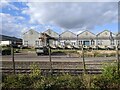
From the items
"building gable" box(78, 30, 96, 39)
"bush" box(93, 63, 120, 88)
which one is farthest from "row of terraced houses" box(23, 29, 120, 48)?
"bush" box(93, 63, 120, 88)

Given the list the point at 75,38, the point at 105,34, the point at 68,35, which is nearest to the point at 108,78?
the point at 75,38

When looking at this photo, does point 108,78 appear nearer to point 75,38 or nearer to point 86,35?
point 75,38

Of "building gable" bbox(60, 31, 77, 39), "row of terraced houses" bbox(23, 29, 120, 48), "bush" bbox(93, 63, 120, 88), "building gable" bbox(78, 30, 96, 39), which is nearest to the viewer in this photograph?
"bush" bbox(93, 63, 120, 88)

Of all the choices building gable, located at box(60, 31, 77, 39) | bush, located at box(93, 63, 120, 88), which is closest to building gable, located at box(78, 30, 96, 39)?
building gable, located at box(60, 31, 77, 39)

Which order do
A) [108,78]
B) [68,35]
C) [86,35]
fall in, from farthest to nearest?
[68,35] → [86,35] → [108,78]

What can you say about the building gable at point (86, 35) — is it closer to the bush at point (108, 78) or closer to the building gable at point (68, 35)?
the building gable at point (68, 35)

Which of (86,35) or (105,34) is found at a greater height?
(105,34)

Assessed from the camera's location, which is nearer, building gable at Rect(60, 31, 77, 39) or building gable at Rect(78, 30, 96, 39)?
building gable at Rect(60, 31, 77, 39)

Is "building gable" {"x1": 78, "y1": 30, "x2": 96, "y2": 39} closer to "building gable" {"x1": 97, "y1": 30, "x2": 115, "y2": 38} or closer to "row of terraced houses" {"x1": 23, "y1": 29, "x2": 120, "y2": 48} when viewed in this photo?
"row of terraced houses" {"x1": 23, "y1": 29, "x2": 120, "y2": 48}

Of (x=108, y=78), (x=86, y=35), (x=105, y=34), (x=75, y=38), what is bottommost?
(x=108, y=78)

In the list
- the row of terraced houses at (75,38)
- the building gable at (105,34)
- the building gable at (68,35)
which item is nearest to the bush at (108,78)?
the row of terraced houses at (75,38)

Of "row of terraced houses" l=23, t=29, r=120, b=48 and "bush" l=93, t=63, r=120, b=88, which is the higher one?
"row of terraced houses" l=23, t=29, r=120, b=48

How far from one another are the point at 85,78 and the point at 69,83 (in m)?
0.72

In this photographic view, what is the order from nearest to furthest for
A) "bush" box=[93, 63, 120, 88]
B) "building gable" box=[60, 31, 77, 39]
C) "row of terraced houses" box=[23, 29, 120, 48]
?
"bush" box=[93, 63, 120, 88] → "row of terraced houses" box=[23, 29, 120, 48] → "building gable" box=[60, 31, 77, 39]
